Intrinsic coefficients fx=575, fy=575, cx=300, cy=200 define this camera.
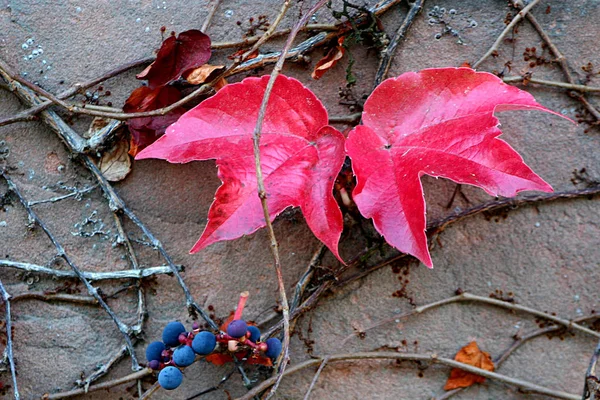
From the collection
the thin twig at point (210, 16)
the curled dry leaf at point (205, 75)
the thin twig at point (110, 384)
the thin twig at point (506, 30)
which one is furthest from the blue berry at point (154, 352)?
the thin twig at point (506, 30)

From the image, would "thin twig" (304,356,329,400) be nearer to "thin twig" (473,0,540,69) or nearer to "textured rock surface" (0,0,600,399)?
"textured rock surface" (0,0,600,399)

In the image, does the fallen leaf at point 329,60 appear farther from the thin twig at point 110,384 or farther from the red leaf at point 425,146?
the thin twig at point 110,384

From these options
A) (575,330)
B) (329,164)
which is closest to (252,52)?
(329,164)

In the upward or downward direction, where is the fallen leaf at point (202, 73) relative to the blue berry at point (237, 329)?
upward

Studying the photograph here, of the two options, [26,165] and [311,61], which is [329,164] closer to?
[311,61]

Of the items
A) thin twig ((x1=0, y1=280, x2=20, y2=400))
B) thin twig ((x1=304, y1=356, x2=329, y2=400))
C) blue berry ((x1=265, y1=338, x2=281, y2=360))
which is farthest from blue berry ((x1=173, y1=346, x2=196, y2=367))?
thin twig ((x1=0, y1=280, x2=20, y2=400))

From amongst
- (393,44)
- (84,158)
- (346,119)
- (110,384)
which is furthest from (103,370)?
(393,44)
